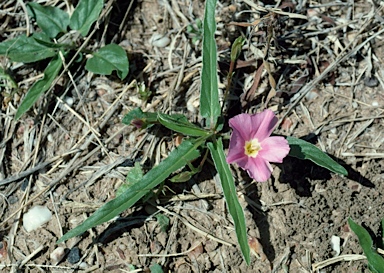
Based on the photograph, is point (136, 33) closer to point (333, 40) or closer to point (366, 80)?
→ point (333, 40)

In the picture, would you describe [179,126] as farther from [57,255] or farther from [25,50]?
[25,50]

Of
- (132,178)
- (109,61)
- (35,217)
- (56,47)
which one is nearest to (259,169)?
(132,178)

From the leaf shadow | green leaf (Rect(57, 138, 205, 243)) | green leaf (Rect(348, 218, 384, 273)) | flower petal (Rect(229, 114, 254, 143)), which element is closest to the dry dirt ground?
the leaf shadow

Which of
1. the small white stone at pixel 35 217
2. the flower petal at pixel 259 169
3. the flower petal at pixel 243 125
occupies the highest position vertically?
the flower petal at pixel 243 125

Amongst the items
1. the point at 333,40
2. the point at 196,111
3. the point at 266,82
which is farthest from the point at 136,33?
the point at 333,40

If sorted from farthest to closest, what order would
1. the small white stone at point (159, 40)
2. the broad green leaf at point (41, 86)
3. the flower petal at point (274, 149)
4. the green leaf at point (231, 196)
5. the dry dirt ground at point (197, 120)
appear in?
1. the small white stone at point (159, 40)
2. the broad green leaf at point (41, 86)
3. the dry dirt ground at point (197, 120)
4. the flower petal at point (274, 149)
5. the green leaf at point (231, 196)

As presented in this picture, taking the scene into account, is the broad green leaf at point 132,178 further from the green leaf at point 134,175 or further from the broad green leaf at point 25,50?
the broad green leaf at point 25,50

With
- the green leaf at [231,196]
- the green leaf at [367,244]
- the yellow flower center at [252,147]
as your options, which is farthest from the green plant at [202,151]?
the green leaf at [367,244]

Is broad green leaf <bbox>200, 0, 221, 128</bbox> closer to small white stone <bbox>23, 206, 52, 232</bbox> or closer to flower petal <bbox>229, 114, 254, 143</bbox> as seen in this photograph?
flower petal <bbox>229, 114, 254, 143</bbox>
